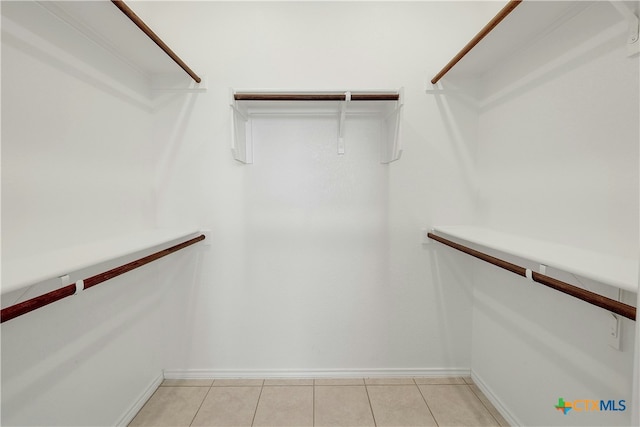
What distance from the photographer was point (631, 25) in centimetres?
94

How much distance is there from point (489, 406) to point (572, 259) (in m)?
1.18

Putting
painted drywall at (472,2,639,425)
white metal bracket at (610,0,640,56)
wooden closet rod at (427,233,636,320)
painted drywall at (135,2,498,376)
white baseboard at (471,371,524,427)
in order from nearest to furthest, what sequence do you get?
1. wooden closet rod at (427,233,636,320)
2. white metal bracket at (610,0,640,56)
3. painted drywall at (472,2,639,425)
4. white baseboard at (471,371,524,427)
5. painted drywall at (135,2,498,376)

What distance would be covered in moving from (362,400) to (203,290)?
118 centimetres

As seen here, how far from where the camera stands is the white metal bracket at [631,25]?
0.90m

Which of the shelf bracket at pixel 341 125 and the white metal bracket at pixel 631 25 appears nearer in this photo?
the white metal bracket at pixel 631 25

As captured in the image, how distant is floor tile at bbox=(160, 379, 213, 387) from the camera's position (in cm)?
184

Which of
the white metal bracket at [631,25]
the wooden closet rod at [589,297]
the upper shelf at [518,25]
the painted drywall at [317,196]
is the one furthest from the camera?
the painted drywall at [317,196]

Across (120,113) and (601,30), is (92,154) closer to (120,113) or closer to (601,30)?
(120,113)

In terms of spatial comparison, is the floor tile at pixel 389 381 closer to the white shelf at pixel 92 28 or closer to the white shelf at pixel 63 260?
the white shelf at pixel 63 260

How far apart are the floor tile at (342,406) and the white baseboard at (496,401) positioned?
71cm

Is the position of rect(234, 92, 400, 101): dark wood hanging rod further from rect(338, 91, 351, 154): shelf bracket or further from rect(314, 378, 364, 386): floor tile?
rect(314, 378, 364, 386): floor tile

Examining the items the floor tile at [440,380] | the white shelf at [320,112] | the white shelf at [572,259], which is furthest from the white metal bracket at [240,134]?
the floor tile at [440,380]

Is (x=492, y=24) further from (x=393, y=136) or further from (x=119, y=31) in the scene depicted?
(x=119, y=31)

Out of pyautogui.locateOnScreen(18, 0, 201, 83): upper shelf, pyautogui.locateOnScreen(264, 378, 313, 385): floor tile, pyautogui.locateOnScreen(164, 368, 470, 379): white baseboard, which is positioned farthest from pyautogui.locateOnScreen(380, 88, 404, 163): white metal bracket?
pyautogui.locateOnScreen(264, 378, 313, 385): floor tile
